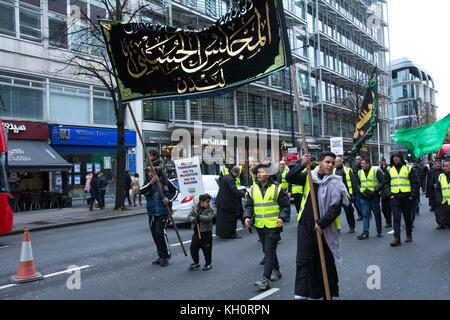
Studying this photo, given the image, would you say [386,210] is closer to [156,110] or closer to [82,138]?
[82,138]

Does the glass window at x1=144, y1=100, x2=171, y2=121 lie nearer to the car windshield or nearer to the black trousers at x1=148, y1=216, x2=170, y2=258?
the car windshield

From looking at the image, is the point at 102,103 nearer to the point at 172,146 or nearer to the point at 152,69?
the point at 172,146

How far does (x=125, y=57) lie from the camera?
20.9 ft

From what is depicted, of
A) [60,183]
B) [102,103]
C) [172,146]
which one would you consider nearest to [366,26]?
[172,146]

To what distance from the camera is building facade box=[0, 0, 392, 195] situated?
62.4 feet

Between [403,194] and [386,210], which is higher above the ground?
[403,194]

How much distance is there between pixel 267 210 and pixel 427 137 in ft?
19.6

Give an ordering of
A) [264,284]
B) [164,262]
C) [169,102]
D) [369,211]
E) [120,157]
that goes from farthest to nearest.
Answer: [169,102] < [120,157] < [369,211] < [164,262] < [264,284]

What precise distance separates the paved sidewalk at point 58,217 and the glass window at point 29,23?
8582 millimetres

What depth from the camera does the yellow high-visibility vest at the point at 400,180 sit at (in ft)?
26.5

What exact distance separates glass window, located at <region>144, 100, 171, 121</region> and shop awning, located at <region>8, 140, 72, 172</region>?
6.99m

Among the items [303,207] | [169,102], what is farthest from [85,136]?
[303,207]

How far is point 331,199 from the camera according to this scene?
430 cm

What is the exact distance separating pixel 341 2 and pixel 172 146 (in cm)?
3388
